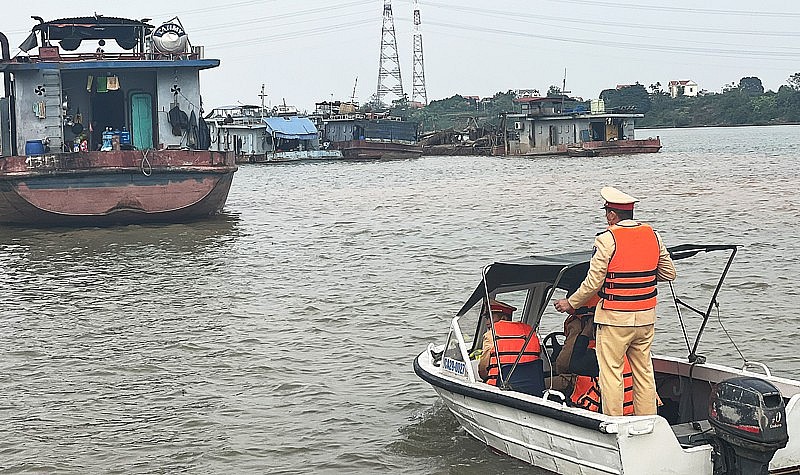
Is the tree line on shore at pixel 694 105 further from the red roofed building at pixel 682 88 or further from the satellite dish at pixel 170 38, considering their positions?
the satellite dish at pixel 170 38

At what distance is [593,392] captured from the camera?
6.90 meters

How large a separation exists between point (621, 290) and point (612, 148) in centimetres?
5202

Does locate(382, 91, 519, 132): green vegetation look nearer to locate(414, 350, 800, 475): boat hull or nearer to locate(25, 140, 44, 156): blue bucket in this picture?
locate(25, 140, 44, 156): blue bucket

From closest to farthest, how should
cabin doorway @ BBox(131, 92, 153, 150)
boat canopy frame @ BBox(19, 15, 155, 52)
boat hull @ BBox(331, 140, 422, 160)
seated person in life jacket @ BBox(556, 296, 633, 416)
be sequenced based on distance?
seated person in life jacket @ BBox(556, 296, 633, 416) → boat canopy frame @ BBox(19, 15, 155, 52) → cabin doorway @ BBox(131, 92, 153, 150) → boat hull @ BBox(331, 140, 422, 160)

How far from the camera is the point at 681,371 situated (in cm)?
740

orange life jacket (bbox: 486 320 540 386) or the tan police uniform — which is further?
orange life jacket (bbox: 486 320 540 386)

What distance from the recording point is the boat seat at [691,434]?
6.18 meters

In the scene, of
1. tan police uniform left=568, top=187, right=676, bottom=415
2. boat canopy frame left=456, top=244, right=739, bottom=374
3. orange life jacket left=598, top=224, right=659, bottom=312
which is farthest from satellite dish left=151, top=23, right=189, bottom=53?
orange life jacket left=598, top=224, right=659, bottom=312

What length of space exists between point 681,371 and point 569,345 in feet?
2.94

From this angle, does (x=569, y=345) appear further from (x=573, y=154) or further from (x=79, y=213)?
(x=573, y=154)

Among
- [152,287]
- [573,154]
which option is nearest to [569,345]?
[152,287]

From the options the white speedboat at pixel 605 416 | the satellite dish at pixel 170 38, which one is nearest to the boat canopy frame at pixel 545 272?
the white speedboat at pixel 605 416

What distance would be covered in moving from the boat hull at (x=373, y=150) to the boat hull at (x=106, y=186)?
42.0 m

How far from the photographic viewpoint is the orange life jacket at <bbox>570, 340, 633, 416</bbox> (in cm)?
664
